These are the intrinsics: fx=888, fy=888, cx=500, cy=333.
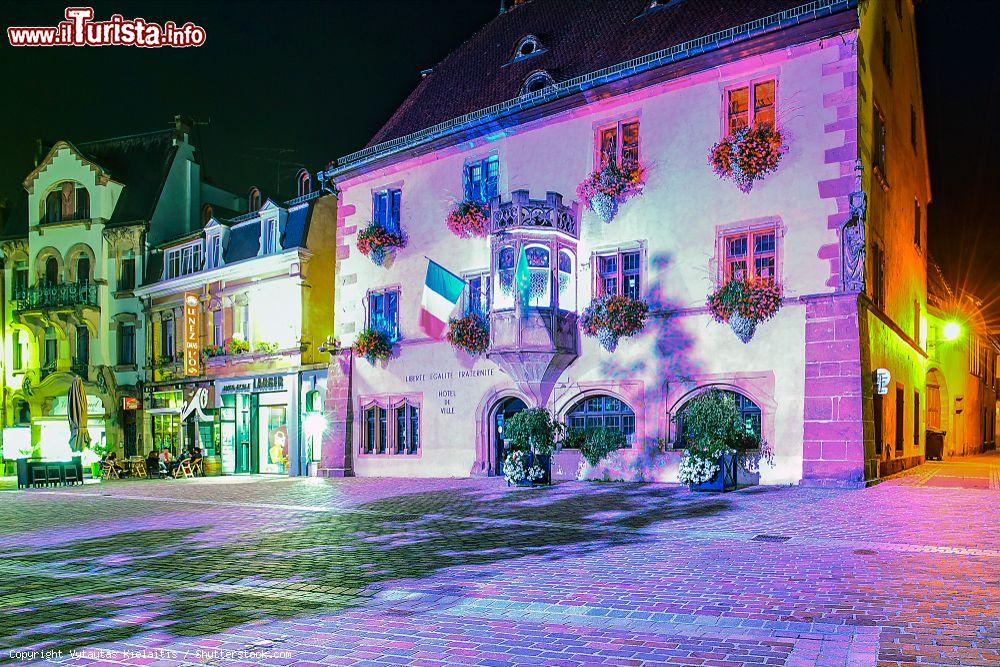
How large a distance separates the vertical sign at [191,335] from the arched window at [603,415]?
709 inches

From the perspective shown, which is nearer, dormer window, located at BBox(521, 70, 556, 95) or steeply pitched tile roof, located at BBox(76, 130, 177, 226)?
dormer window, located at BBox(521, 70, 556, 95)

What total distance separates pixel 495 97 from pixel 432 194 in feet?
11.6

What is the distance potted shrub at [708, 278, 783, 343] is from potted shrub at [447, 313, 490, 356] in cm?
673

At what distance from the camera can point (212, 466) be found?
33125mm

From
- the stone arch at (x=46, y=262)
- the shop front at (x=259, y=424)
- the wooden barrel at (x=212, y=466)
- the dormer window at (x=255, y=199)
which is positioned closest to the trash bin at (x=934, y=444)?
the shop front at (x=259, y=424)

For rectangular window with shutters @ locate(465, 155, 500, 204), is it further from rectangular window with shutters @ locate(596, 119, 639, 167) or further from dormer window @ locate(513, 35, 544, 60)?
dormer window @ locate(513, 35, 544, 60)

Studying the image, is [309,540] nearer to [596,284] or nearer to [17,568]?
[17,568]

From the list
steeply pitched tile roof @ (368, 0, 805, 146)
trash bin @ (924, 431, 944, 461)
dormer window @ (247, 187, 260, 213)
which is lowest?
trash bin @ (924, 431, 944, 461)

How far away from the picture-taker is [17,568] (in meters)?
11.3

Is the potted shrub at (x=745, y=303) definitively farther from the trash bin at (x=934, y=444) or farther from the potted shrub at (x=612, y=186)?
the trash bin at (x=934, y=444)

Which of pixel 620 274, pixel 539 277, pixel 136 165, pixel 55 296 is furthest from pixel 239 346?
pixel 620 274

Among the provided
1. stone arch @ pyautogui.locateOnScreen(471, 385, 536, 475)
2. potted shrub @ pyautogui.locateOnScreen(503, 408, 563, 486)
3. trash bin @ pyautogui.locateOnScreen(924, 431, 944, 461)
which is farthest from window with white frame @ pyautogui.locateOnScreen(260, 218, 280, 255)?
trash bin @ pyautogui.locateOnScreen(924, 431, 944, 461)

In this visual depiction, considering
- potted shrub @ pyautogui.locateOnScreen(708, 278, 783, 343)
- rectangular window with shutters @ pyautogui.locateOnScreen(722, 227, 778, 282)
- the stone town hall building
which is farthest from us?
rectangular window with shutters @ pyautogui.locateOnScreen(722, 227, 778, 282)

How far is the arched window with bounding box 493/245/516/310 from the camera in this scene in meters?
23.1
